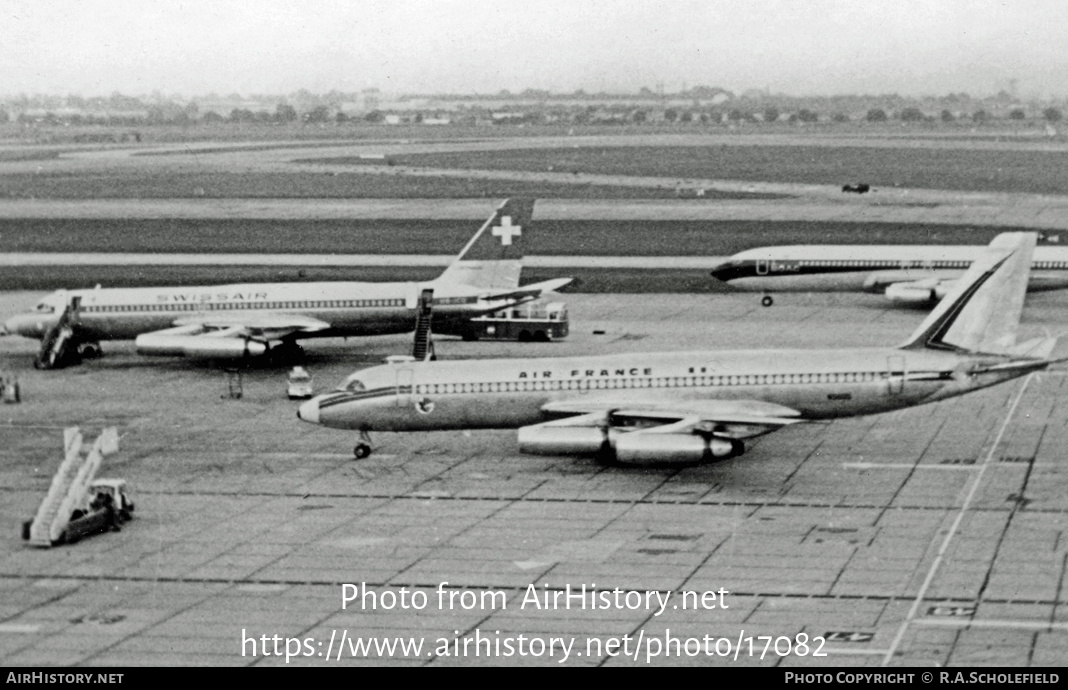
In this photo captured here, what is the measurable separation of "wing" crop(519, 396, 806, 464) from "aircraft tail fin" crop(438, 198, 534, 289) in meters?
22.6

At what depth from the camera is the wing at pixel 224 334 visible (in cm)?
6675

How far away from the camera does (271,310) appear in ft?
228

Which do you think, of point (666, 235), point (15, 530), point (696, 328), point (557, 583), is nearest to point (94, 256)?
point (666, 235)

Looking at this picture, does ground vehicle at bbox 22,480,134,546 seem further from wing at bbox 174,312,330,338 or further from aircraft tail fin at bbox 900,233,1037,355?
aircraft tail fin at bbox 900,233,1037,355

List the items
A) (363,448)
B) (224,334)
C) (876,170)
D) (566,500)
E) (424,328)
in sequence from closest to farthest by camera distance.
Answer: (566,500), (363,448), (424,328), (224,334), (876,170)

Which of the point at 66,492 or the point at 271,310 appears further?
the point at 271,310

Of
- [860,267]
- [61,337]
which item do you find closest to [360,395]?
[61,337]

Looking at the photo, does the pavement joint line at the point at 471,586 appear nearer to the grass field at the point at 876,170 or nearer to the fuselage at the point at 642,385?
the fuselage at the point at 642,385

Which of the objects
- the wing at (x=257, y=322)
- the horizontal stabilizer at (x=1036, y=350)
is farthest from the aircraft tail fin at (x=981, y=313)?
the wing at (x=257, y=322)

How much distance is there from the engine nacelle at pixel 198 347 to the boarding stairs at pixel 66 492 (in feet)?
69.6

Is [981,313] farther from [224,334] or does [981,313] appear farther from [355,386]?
[224,334]

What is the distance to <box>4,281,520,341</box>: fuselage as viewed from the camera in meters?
68.8

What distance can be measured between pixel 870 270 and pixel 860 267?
588mm
